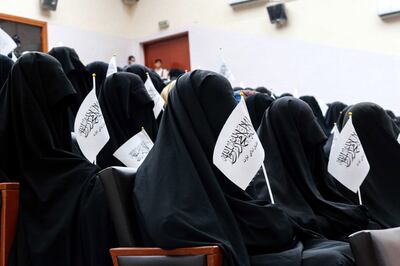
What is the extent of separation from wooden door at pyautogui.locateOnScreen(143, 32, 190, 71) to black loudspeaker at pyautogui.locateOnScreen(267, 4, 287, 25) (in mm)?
1545

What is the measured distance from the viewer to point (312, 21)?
7.20 metres

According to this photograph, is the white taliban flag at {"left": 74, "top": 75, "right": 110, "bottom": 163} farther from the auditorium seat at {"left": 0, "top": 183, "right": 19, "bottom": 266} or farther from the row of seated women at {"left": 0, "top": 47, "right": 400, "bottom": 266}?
the auditorium seat at {"left": 0, "top": 183, "right": 19, "bottom": 266}

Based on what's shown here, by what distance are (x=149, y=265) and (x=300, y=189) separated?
846 mm

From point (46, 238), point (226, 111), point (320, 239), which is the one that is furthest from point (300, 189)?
point (46, 238)

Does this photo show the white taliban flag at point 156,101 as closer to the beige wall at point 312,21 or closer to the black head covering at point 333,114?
the black head covering at point 333,114

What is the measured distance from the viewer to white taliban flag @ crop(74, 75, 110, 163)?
2.22 meters

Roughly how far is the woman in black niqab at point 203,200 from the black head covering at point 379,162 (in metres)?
0.67

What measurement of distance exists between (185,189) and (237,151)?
223 millimetres

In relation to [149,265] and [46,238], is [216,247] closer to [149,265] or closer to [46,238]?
[149,265]

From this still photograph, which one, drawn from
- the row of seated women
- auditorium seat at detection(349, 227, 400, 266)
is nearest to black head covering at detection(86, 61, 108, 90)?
the row of seated women

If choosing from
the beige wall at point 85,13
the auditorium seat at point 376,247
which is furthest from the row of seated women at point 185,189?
the beige wall at point 85,13

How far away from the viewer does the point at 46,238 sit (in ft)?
6.26

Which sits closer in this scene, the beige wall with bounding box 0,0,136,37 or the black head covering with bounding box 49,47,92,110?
the black head covering with bounding box 49,47,92,110

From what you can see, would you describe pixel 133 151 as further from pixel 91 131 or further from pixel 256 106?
pixel 256 106
